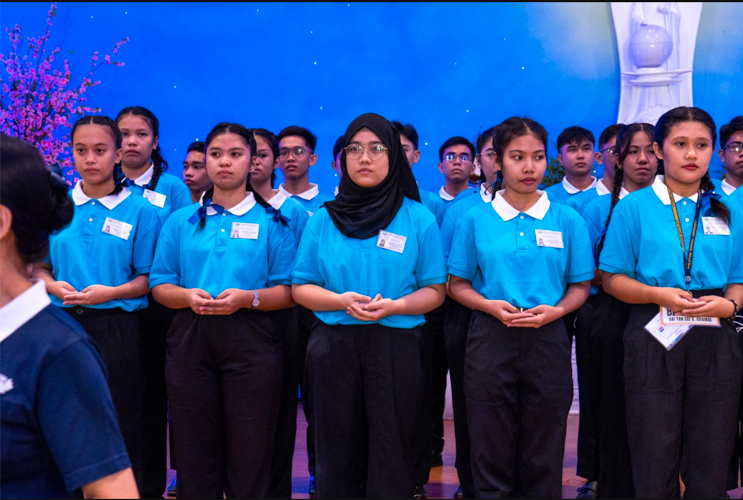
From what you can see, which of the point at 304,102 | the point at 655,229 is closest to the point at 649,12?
the point at 304,102

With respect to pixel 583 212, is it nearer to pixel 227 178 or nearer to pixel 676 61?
pixel 227 178

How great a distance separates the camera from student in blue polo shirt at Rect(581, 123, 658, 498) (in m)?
3.08

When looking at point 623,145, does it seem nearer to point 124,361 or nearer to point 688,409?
point 688,409

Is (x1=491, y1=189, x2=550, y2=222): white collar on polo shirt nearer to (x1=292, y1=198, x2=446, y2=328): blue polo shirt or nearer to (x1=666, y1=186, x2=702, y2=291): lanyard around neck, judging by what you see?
(x1=292, y1=198, x2=446, y2=328): blue polo shirt

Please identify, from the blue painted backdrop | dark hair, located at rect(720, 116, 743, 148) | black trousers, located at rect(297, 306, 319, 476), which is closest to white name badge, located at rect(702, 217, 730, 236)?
dark hair, located at rect(720, 116, 743, 148)

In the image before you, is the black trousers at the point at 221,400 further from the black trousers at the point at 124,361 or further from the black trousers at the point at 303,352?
the black trousers at the point at 303,352

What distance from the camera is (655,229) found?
2693 mm

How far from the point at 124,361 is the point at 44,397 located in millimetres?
1878

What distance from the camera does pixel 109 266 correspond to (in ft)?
9.70

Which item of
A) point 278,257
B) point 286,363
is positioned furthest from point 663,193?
point 286,363

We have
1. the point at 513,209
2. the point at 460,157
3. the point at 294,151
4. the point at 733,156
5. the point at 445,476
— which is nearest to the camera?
the point at 513,209

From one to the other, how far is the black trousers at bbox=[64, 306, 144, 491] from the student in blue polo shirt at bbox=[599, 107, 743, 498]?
1999 mm

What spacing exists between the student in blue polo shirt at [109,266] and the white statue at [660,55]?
4152 millimetres

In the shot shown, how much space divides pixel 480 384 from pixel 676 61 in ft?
13.1
